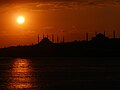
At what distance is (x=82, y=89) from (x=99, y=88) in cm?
223

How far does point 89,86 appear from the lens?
64.8 metres

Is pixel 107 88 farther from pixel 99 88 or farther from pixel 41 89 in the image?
pixel 41 89

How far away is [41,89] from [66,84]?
280 inches

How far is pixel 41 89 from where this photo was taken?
203 feet

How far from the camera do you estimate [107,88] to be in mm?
62031

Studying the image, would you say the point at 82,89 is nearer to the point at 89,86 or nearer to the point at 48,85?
the point at 89,86

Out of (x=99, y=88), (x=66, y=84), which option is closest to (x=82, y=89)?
(x=99, y=88)

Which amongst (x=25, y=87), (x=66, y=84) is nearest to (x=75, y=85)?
(x=66, y=84)

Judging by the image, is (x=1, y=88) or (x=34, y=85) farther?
(x=34, y=85)

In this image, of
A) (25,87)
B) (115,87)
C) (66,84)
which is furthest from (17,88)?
(115,87)

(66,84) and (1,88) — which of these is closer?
(1,88)

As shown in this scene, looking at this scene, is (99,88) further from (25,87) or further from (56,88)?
(25,87)

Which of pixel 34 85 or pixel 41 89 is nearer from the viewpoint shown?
Result: pixel 41 89

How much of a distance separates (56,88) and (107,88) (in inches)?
252
